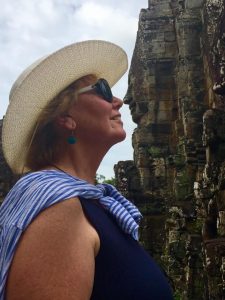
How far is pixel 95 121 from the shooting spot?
1.88 metres

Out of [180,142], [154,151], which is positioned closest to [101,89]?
[180,142]

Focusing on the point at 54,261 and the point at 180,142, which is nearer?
the point at 54,261

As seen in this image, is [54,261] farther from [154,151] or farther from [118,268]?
[154,151]

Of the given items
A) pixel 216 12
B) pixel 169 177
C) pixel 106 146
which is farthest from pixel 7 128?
pixel 169 177

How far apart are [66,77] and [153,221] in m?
13.0

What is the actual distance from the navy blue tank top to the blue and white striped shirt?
38 millimetres

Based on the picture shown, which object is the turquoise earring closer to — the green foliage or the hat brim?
the hat brim

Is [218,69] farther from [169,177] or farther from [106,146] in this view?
[169,177]

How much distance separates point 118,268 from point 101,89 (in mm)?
712

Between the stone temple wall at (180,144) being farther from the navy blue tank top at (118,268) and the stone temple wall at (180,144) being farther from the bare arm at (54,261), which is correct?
the bare arm at (54,261)

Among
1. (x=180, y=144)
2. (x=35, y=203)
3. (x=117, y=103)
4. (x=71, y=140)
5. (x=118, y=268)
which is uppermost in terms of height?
(x=117, y=103)

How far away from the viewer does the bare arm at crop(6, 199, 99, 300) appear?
1.32m

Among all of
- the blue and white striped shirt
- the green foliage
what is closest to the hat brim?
the blue and white striped shirt

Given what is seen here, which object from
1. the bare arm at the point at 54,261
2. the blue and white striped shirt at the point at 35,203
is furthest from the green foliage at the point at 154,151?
the bare arm at the point at 54,261
